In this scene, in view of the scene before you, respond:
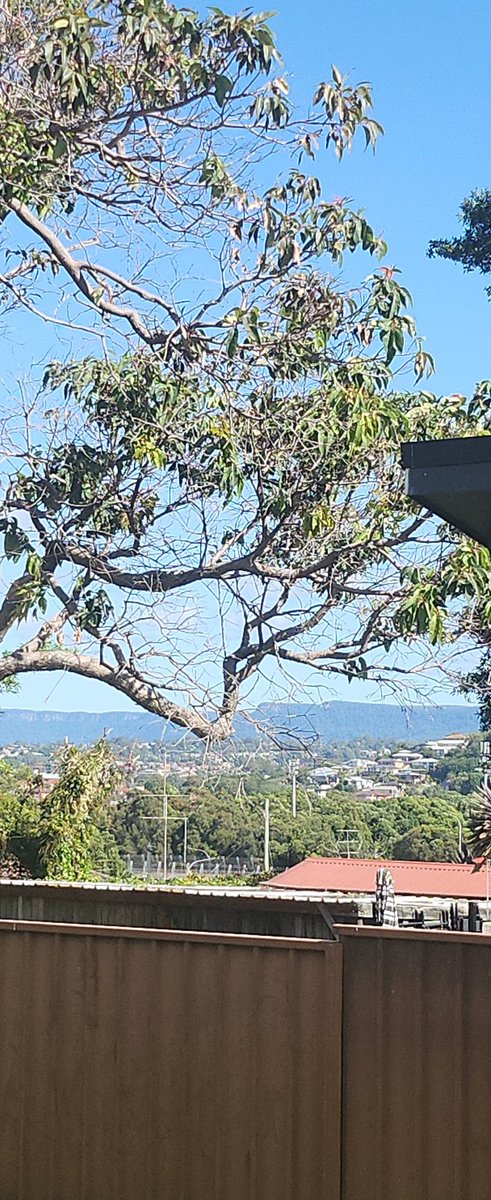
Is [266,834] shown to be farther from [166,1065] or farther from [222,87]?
[166,1065]

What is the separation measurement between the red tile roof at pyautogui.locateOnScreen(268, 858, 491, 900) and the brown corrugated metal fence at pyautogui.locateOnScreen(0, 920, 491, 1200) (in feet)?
33.2

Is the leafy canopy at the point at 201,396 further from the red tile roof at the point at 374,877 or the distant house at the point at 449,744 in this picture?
the distant house at the point at 449,744

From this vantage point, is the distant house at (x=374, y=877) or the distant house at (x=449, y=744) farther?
the distant house at (x=449, y=744)

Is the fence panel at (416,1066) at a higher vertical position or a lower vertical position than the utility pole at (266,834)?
lower

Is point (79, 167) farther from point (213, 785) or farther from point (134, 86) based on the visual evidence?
point (213, 785)

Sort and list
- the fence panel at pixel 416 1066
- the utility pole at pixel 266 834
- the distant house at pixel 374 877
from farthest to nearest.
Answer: the utility pole at pixel 266 834 → the distant house at pixel 374 877 → the fence panel at pixel 416 1066

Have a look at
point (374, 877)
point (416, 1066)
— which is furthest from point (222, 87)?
point (416, 1066)

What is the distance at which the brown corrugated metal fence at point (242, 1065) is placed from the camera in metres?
4.54

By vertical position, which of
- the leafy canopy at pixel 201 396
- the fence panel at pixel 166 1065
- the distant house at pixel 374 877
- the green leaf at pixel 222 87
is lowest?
the fence panel at pixel 166 1065

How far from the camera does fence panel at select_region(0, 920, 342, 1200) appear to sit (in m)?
4.68

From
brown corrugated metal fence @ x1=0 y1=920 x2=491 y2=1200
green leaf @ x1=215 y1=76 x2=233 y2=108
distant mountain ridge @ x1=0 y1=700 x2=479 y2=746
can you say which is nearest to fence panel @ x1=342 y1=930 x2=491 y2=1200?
brown corrugated metal fence @ x1=0 y1=920 x2=491 y2=1200

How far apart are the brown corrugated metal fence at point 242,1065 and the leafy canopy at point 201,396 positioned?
7311mm

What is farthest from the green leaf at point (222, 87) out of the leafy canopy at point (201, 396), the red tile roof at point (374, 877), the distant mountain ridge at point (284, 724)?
the red tile roof at point (374, 877)

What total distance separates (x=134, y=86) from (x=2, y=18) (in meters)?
1.41
